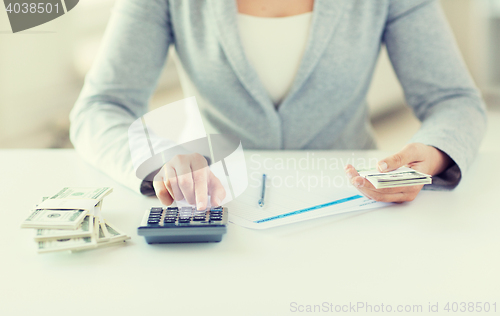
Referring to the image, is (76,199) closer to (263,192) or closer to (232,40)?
(263,192)

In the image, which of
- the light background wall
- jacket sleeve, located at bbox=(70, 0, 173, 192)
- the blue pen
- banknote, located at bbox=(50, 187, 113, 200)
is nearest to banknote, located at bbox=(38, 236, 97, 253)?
banknote, located at bbox=(50, 187, 113, 200)

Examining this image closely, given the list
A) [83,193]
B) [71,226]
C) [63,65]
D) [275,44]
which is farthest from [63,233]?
[63,65]

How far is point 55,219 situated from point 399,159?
55 cm

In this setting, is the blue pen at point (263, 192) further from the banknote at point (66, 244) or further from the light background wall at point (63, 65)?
the light background wall at point (63, 65)

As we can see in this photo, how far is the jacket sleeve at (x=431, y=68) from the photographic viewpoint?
876 mm

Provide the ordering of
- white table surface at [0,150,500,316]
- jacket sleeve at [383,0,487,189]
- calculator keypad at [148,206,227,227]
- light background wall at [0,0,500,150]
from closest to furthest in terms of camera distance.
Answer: white table surface at [0,150,500,316]
calculator keypad at [148,206,227,227]
jacket sleeve at [383,0,487,189]
light background wall at [0,0,500,150]

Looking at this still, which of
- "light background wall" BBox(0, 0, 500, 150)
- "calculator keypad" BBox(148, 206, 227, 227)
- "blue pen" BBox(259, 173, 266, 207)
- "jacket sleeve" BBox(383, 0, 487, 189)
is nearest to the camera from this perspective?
"calculator keypad" BBox(148, 206, 227, 227)

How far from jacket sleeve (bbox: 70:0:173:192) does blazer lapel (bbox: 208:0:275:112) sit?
0.15 meters

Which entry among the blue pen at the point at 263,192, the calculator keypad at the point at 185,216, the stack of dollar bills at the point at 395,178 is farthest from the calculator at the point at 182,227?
the stack of dollar bills at the point at 395,178

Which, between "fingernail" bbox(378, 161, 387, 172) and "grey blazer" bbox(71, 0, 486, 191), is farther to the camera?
"grey blazer" bbox(71, 0, 486, 191)

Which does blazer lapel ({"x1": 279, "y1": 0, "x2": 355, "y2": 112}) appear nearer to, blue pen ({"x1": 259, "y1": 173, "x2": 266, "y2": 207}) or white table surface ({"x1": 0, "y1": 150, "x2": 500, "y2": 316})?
blue pen ({"x1": 259, "y1": 173, "x2": 266, "y2": 207})

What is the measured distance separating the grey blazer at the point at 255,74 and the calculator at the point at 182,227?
Answer: 41 cm

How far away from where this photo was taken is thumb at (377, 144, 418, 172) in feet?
2.12

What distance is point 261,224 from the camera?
570 mm
